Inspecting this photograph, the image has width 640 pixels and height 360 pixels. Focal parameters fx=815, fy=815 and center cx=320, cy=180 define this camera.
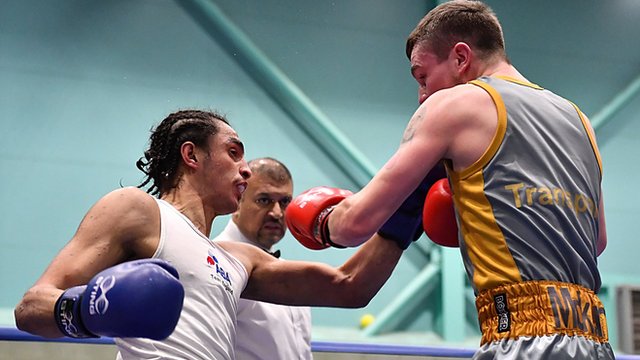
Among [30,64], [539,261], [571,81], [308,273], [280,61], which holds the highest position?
[30,64]

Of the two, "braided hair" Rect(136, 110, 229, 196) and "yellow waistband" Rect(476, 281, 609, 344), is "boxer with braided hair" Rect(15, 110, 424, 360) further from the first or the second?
"yellow waistband" Rect(476, 281, 609, 344)

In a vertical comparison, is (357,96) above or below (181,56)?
below

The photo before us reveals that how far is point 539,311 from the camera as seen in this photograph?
1596 millimetres

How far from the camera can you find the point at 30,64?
5.09 meters

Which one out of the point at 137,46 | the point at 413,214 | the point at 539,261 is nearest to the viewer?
the point at 539,261

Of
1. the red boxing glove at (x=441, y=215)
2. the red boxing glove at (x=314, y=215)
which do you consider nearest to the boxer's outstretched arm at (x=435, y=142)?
the red boxing glove at (x=441, y=215)

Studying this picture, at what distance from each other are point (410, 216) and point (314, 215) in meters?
0.27

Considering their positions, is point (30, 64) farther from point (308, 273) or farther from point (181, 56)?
point (308, 273)

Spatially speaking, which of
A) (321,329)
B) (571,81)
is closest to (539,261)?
(321,329)

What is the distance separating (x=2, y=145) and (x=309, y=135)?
1947 mm

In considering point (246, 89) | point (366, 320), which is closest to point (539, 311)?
point (366, 320)

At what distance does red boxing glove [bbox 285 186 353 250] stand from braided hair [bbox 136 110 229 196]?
36cm

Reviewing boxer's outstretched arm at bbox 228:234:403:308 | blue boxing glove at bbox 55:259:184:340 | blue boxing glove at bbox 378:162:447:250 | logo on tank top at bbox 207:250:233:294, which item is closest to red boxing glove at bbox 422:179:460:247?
blue boxing glove at bbox 378:162:447:250

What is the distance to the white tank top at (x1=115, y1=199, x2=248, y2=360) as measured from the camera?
78.8 inches
